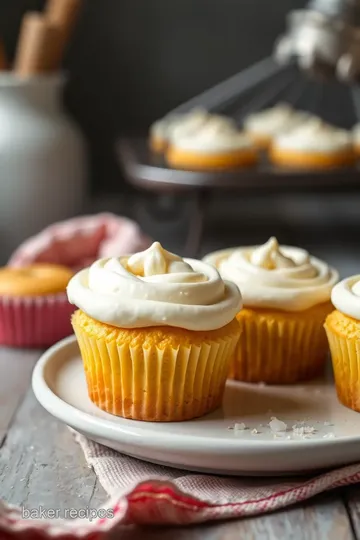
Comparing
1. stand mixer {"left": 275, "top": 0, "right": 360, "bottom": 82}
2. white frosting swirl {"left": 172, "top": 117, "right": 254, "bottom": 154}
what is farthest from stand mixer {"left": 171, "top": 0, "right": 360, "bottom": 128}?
white frosting swirl {"left": 172, "top": 117, "right": 254, "bottom": 154}

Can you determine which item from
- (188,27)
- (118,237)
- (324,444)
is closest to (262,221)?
(188,27)

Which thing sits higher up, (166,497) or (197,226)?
(166,497)

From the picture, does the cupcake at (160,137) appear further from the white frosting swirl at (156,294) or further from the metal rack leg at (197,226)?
the white frosting swirl at (156,294)

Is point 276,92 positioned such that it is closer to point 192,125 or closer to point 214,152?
point 192,125

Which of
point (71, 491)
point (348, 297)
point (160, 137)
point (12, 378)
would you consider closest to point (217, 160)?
point (160, 137)

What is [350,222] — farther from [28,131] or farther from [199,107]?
[28,131]

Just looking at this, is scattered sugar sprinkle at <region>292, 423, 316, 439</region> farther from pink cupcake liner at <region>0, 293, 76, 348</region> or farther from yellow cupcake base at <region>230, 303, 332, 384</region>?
pink cupcake liner at <region>0, 293, 76, 348</region>
